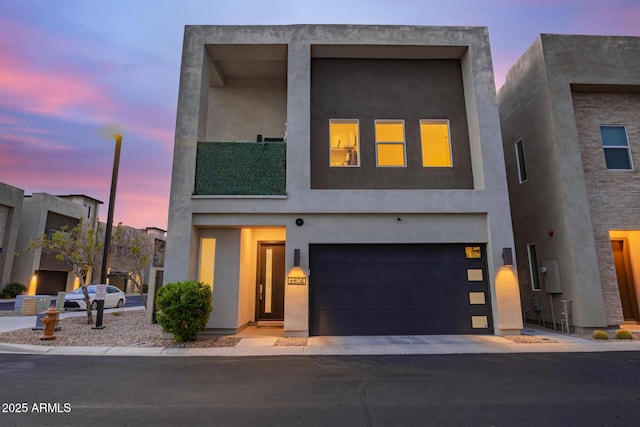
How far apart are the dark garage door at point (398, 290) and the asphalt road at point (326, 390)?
2202mm

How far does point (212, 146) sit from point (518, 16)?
1513 cm

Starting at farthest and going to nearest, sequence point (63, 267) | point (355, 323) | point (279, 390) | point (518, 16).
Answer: point (63, 267) < point (518, 16) < point (355, 323) < point (279, 390)

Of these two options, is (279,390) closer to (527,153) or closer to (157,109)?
(527,153)

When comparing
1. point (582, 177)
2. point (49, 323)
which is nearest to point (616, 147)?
point (582, 177)

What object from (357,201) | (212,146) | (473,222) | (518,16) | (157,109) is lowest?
(473,222)

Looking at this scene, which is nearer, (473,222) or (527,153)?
(473,222)

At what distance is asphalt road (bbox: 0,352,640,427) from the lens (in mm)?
3959

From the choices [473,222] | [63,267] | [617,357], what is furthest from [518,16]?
[63,267]

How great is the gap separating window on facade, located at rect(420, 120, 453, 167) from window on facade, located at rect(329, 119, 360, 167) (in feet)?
6.93

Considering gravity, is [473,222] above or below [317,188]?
below

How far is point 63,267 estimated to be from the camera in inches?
1119

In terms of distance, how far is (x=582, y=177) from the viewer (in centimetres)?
1008

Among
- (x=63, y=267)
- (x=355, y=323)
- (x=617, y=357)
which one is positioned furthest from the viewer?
(x=63, y=267)

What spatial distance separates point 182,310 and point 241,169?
4.20 m
